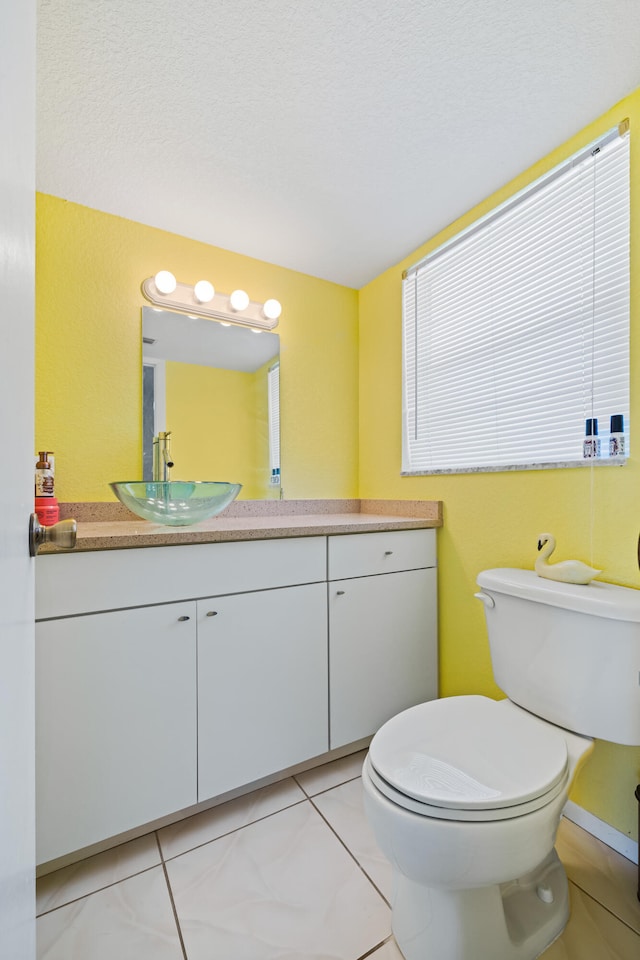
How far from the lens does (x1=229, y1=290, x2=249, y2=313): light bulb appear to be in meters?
1.85

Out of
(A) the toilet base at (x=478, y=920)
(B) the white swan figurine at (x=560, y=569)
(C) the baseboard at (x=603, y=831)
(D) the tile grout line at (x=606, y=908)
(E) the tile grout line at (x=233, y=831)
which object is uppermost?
(B) the white swan figurine at (x=560, y=569)

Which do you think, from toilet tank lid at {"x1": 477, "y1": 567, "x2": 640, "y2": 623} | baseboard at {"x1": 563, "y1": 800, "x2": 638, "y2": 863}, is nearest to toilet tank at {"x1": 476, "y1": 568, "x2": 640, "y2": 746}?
toilet tank lid at {"x1": 477, "y1": 567, "x2": 640, "y2": 623}

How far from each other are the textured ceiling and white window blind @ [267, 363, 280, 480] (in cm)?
64

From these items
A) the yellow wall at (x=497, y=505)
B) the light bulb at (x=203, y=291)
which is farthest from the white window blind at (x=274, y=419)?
the yellow wall at (x=497, y=505)

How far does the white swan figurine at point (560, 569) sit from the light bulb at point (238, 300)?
5.03 feet

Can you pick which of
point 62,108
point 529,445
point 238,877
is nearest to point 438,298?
point 529,445

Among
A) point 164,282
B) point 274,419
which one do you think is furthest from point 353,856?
point 164,282

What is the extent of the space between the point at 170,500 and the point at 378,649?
3.10 feet

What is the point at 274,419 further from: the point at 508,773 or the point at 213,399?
the point at 508,773

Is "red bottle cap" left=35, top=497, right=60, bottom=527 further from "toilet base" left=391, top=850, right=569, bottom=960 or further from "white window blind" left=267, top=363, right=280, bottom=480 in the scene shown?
"toilet base" left=391, top=850, right=569, bottom=960

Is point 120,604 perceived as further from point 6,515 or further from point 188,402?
point 188,402

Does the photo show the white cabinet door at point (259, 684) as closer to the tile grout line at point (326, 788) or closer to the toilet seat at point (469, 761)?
the tile grout line at point (326, 788)

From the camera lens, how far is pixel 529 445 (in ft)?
4.71

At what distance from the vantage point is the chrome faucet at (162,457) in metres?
1.70
